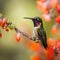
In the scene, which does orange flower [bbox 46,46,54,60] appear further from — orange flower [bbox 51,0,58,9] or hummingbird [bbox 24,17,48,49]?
orange flower [bbox 51,0,58,9]

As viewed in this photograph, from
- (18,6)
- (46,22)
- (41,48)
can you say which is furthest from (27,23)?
(18,6)

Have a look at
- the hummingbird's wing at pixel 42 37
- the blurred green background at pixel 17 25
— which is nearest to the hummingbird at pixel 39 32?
the hummingbird's wing at pixel 42 37

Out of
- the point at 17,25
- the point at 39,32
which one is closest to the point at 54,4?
the point at 39,32

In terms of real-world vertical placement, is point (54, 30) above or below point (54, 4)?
below

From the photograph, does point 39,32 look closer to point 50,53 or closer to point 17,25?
point 50,53

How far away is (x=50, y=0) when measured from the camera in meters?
1.70

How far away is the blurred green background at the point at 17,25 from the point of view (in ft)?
6.45

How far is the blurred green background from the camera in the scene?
6.45 feet

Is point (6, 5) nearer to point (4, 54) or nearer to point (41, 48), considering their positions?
point (4, 54)

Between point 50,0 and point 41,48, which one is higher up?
point 50,0

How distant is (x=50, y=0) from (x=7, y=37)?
63 centimetres

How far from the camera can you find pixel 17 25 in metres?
1.91

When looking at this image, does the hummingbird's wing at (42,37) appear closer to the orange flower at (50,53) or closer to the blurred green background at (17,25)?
the orange flower at (50,53)

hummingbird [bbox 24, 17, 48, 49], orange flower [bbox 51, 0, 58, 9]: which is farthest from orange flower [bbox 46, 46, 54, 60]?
orange flower [bbox 51, 0, 58, 9]
